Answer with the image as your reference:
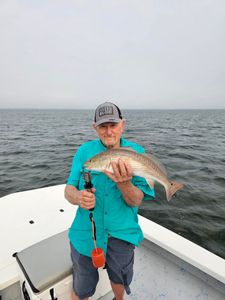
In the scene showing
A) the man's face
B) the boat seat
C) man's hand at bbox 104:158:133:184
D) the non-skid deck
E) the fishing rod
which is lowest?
the non-skid deck

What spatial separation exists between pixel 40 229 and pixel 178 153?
13.7 metres

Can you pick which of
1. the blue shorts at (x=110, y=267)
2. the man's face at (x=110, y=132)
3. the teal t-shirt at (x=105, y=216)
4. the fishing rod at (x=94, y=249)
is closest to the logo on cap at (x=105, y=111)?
the man's face at (x=110, y=132)

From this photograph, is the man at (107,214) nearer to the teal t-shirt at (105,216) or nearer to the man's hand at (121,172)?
the teal t-shirt at (105,216)

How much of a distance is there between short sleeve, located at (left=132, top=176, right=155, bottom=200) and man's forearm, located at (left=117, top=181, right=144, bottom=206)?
0.14m

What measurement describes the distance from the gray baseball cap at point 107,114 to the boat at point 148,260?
204cm

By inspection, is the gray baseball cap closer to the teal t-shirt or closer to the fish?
the fish

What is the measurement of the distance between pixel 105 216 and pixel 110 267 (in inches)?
28.7

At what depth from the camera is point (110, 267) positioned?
9.07 feet

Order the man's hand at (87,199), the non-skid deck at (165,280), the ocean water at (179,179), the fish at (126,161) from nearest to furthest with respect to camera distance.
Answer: the man's hand at (87,199)
the fish at (126,161)
the non-skid deck at (165,280)
the ocean water at (179,179)

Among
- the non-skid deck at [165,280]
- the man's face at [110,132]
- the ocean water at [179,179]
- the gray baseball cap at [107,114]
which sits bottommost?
the ocean water at [179,179]

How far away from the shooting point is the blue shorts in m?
2.68

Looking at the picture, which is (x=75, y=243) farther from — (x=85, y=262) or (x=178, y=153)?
(x=178, y=153)

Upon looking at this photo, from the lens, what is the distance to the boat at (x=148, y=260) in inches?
131

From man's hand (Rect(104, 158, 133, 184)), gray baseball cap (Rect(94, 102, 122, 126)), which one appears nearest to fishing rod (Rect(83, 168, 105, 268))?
man's hand (Rect(104, 158, 133, 184))
